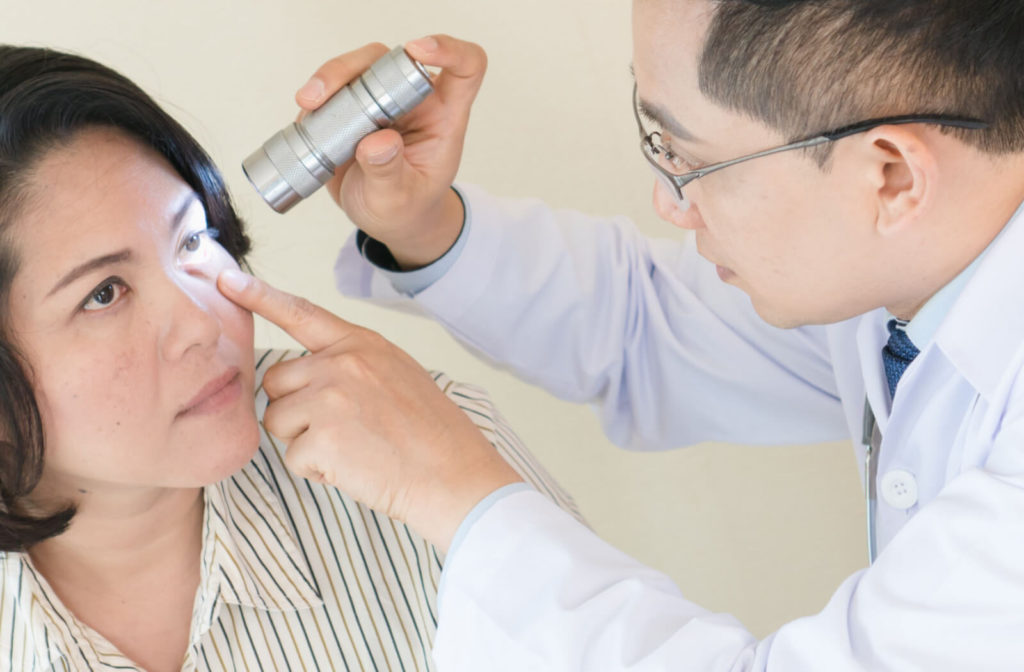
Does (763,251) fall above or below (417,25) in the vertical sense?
below

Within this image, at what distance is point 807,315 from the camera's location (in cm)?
123

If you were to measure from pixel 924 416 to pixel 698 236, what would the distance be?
32 centimetres

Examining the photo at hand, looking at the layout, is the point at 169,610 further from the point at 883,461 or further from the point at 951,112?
the point at 951,112

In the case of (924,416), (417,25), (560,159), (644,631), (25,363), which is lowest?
(644,631)

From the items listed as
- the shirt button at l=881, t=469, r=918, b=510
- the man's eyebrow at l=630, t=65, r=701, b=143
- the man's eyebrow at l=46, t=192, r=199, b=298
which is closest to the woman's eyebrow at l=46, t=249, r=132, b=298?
the man's eyebrow at l=46, t=192, r=199, b=298

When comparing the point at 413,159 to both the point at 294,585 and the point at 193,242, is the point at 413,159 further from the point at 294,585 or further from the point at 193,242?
the point at 294,585

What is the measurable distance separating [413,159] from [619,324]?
0.41m

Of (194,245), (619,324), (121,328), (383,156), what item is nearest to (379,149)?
(383,156)

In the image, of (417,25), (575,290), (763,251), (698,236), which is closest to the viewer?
(763,251)

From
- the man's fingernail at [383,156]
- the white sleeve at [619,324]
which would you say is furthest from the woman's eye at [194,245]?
the white sleeve at [619,324]

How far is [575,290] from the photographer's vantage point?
1641 mm

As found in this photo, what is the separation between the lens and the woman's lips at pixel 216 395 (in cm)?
127

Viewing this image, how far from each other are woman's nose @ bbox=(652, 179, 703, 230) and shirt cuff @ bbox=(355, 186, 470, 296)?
36 cm

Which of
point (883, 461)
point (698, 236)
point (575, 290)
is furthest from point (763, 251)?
point (575, 290)
